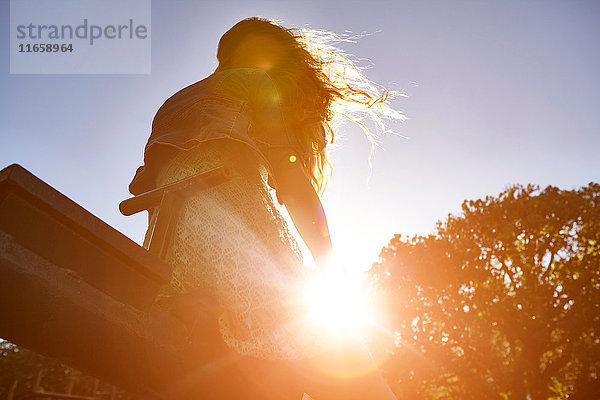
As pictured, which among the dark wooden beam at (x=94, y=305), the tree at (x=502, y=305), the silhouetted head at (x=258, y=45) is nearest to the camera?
the dark wooden beam at (x=94, y=305)

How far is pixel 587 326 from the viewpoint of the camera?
17.8 metres

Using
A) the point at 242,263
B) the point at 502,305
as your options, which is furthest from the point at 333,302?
the point at 502,305

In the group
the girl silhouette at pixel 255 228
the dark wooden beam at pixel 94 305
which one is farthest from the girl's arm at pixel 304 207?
the dark wooden beam at pixel 94 305

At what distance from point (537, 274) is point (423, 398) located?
8.78 metres

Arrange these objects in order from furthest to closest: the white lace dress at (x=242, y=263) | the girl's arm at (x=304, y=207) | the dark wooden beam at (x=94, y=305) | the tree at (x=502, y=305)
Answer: the tree at (x=502, y=305) < the girl's arm at (x=304, y=207) < the white lace dress at (x=242, y=263) < the dark wooden beam at (x=94, y=305)

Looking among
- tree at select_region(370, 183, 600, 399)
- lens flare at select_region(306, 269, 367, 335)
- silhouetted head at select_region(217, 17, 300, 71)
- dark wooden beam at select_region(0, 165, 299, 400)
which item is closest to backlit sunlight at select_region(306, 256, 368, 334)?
lens flare at select_region(306, 269, 367, 335)

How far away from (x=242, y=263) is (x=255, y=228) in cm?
17

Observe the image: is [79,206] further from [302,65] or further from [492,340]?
[492,340]

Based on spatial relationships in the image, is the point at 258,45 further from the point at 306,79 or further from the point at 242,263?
the point at 242,263

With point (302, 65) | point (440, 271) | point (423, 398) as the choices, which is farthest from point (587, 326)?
point (302, 65)

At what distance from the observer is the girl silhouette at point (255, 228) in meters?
1.42

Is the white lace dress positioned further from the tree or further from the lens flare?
the tree

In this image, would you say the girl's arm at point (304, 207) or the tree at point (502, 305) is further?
the tree at point (502, 305)

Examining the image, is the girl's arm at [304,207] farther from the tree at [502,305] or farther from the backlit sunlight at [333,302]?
the tree at [502,305]
